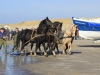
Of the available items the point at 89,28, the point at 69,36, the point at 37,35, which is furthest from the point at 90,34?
the point at 37,35

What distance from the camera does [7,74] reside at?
416 inches

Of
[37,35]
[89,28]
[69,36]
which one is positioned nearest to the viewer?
[37,35]

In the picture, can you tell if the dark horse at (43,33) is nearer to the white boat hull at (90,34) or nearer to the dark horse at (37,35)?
the dark horse at (37,35)

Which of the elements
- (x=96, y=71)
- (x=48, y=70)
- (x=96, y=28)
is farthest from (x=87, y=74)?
(x=96, y=28)

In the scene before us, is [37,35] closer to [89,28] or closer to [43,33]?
[43,33]

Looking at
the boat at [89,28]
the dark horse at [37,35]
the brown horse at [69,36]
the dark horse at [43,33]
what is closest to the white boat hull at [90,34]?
the boat at [89,28]

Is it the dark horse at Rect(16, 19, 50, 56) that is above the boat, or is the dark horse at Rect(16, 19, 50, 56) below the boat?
below

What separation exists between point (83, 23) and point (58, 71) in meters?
15.7

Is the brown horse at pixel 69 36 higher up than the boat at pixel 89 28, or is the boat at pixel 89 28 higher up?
the boat at pixel 89 28

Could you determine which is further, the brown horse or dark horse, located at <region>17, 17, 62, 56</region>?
the brown horse

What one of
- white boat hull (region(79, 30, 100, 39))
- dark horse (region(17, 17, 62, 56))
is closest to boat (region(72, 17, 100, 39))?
white boat hull (region(79, 30, 100, 39))

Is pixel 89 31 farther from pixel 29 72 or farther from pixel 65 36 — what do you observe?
pixel 29 72

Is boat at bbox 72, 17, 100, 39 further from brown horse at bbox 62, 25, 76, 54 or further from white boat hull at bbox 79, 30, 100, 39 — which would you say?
brown horse at bbox 62, 25, 76, 54

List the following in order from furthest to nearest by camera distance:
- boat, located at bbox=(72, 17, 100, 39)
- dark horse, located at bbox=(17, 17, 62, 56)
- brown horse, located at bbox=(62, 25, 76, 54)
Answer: boat, located at bbox=(72, 17, 100, 39)
brown horse, located at bbox=(62, 25, 76, 54)
dark horse, located at bbox=(17, 17, 62, 56)
